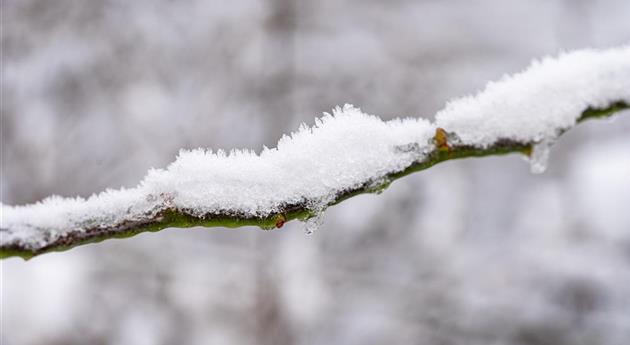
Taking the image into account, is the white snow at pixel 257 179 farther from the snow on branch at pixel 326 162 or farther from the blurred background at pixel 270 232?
the blurred background at pixel 270 232

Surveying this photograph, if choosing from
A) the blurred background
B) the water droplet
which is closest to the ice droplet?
the water droplet

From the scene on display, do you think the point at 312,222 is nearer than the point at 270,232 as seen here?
Yes

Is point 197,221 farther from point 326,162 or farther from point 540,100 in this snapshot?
point 540,100

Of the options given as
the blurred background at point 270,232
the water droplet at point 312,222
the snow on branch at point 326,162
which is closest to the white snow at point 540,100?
the snow on branch at point 326,162

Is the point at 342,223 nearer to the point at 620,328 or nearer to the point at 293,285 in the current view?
the point at 293,285

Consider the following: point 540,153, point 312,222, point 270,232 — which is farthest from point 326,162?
point 270,232

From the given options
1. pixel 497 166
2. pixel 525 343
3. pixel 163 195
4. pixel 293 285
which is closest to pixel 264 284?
pixel 293 285

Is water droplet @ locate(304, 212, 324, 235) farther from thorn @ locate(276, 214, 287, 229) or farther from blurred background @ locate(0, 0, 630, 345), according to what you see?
blurred background @ locate(0, 0, 630, 345)
